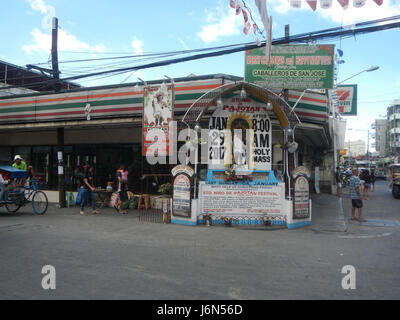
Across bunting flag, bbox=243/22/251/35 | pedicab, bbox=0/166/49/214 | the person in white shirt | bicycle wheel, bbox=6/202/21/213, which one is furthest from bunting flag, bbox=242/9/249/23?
bicycle wheel, bbox=6/202/21/213

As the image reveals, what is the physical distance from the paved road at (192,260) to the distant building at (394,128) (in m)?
60.1

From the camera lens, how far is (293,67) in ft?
39.3

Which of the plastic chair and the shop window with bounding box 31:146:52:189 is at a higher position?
the shop window with bounding box 31:146:52:189

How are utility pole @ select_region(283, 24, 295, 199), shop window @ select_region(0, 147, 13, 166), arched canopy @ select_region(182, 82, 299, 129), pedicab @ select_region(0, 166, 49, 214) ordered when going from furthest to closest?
shop window @ select_region(0, 147, 13, 166) < pedicab @ select_region(0, 166, 49, 214) < arched canopy @ select_region(182, 82, 299, 129) < utility pole @ select_region(283, 24, 295, 199)

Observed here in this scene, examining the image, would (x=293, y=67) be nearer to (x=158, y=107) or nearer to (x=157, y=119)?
(x=158, y=107)

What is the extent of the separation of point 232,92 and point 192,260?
6170mm

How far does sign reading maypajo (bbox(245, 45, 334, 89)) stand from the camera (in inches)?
468

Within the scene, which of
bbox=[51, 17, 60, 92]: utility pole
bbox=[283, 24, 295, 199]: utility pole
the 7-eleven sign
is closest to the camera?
bbox=[283, 24, 295, 199]: utility pole

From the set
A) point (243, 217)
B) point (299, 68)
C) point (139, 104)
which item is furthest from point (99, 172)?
point (299, 68)

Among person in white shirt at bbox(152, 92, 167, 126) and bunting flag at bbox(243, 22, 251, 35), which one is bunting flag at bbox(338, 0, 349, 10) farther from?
person in white shirt at bbox(152, 92, 167, 126)

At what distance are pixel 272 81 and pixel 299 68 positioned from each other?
1.05m

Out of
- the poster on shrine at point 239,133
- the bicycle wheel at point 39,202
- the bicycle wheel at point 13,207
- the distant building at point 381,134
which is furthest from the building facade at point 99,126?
the distant building at point 381,134

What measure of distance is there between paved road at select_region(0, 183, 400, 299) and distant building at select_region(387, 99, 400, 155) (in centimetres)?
6011
